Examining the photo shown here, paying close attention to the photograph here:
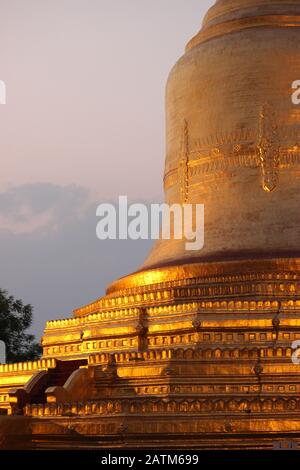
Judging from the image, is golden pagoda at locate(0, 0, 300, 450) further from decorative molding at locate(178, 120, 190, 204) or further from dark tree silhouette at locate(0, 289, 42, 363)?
dark tree silhouette at locate(0, 289, 42, 363)

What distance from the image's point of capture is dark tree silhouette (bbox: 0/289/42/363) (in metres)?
24.2

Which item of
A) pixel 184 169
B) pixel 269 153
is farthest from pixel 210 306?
pixel 184 169

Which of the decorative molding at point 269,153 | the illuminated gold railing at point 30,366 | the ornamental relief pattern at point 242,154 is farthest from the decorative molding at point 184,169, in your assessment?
the illuminated gold railing at point 30,366

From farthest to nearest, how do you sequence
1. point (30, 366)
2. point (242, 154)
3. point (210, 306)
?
point (242, 154), point (30, 366), point (210, 306)

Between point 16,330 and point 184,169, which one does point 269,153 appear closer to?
point 184,169

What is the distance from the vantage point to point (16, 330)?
24422mm

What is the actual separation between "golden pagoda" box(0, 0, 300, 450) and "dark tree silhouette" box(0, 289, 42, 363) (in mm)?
6192

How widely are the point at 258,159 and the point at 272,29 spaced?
2632 mm

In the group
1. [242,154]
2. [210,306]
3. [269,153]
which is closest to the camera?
[210,306]

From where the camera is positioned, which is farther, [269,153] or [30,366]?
[269,153]

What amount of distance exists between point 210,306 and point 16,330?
1037 centimetres

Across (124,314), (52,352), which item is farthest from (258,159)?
(52,352)

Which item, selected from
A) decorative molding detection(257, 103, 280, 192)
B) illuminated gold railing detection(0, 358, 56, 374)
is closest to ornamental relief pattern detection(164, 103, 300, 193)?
decorative molding detection(257, 103, 280, 192)

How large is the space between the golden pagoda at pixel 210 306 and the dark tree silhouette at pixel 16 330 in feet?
20.3
